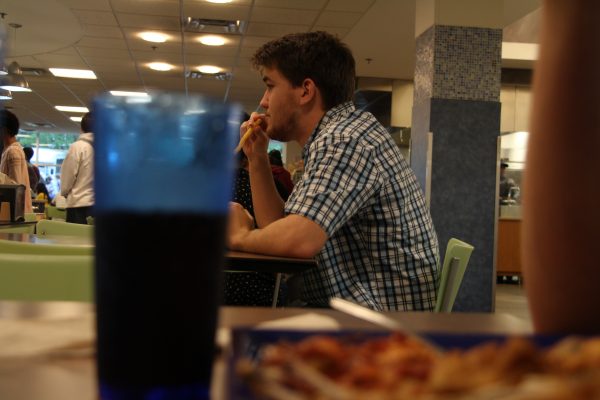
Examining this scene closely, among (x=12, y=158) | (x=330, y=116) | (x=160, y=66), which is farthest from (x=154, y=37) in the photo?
(x=330, y=116)

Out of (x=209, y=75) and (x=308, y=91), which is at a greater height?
(x=209, y=75)

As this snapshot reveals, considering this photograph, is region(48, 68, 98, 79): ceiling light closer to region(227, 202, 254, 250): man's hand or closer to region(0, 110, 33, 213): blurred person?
region(0, 110, 33, 213): blurred person

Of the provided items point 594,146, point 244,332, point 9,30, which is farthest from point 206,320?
point 9,30

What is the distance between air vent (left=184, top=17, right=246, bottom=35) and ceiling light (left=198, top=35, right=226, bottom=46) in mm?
312

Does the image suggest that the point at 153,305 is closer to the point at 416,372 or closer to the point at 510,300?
the point at 416,372

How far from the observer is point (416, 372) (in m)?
0.34

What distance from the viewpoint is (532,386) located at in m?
0.28

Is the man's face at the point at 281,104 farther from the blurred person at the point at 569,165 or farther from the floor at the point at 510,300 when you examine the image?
Result: the floor at the point at 510,300

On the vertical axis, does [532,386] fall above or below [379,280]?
above

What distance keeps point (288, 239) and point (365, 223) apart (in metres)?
0.26

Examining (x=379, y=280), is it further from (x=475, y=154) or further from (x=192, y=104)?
(x=475, y=154)

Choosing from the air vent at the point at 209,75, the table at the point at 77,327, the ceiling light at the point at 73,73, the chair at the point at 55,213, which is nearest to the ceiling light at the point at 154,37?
the air vent at the point at 209,75

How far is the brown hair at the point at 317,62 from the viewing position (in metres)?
2.36

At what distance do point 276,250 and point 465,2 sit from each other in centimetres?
484
